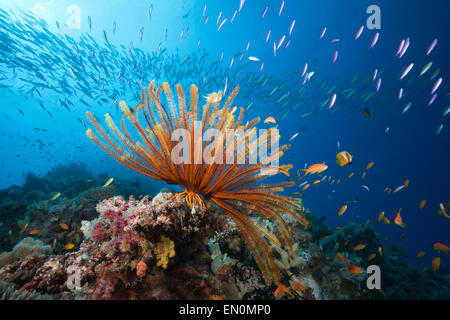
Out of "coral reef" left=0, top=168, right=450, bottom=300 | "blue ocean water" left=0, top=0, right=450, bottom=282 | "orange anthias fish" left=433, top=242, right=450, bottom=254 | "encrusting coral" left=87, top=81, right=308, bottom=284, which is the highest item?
"blue ocean water" left=0, top=0, right=450, bottom=282

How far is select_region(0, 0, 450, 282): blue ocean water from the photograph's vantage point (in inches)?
1273

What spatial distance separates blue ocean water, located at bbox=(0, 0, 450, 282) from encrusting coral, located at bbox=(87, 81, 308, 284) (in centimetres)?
2096

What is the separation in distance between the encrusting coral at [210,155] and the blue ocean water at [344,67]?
20955mm

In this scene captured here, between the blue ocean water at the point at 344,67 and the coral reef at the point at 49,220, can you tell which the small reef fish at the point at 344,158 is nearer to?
the coral reef at the point at 49,220

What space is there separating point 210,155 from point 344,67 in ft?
186

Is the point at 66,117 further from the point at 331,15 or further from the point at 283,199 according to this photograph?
the point at 283,199

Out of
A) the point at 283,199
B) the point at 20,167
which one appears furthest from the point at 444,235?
the point at 20,167

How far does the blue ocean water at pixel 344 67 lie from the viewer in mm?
32344

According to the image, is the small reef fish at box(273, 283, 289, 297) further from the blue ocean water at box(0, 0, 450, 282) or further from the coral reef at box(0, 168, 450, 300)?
the blue ocean water at box(0, 0, 450, 282)

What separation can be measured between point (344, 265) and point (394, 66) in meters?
51.5

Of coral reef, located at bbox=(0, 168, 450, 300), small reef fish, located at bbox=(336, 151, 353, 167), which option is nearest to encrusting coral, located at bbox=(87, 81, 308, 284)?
coral reef, located at bbox=(0, 168, 450, 300)

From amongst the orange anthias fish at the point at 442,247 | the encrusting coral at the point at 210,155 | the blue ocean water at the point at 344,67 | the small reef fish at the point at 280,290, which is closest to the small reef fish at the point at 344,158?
the encrusting coral at the point at 210,155

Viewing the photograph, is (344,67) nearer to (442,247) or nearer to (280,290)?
(442,247)

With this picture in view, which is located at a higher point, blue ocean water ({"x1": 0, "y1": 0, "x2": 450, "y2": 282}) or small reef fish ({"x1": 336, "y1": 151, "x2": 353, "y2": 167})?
blue ocean water ({"x1": 0, "y1": 0, "x2": 450, "y2": 282})
